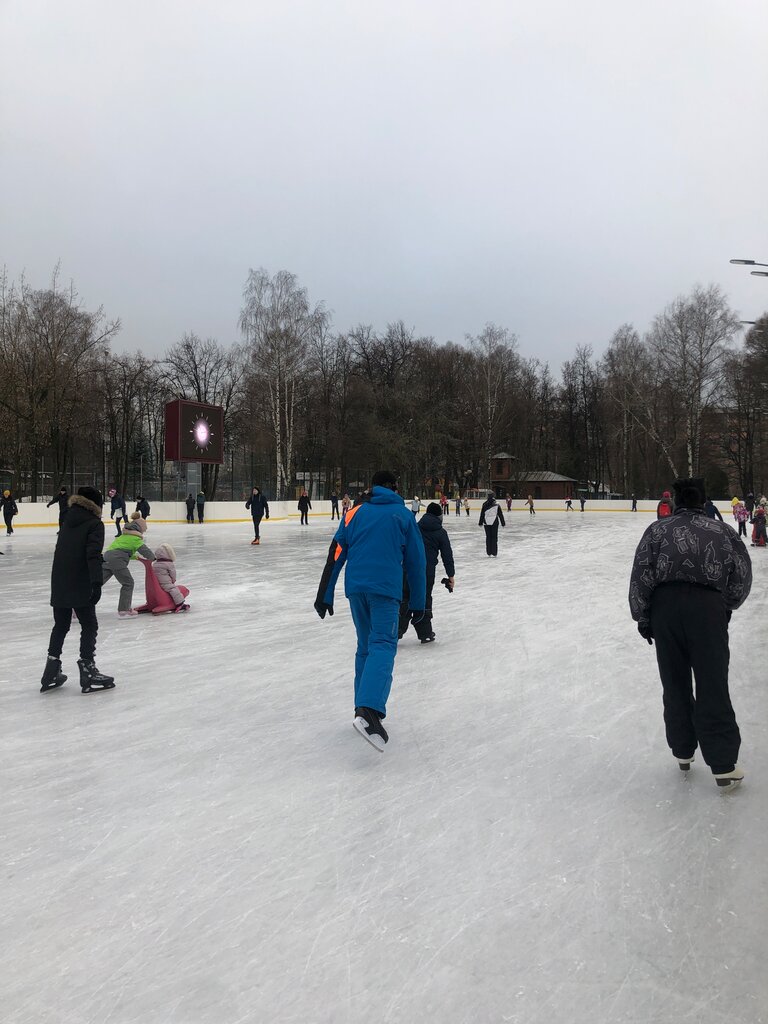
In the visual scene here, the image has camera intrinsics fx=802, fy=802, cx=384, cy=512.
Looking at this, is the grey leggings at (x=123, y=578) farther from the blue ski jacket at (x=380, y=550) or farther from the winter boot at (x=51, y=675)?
the blue ski jacket at (x=380, y=550)

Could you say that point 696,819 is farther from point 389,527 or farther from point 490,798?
point 389,527

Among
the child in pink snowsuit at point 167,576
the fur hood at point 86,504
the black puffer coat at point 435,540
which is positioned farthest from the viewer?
the child in pink snowsuit at point 167,576

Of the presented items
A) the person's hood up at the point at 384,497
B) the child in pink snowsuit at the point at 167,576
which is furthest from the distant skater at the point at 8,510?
the person's hood up at the point at 384,497

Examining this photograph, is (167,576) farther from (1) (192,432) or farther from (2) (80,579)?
(1) (192,432)

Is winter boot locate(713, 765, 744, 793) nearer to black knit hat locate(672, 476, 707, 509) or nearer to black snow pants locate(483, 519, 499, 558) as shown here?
black knit hat locate(672, 476, 707, 509)

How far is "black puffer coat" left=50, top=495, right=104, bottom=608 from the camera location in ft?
18.9

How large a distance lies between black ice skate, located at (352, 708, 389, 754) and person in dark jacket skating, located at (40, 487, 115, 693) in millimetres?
2421

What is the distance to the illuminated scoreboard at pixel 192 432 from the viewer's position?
34781 millimetres

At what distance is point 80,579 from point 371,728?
262 centimetres

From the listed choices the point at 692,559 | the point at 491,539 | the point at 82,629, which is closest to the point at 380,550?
the point at 692,559

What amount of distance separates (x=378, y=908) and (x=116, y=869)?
3.42 feet

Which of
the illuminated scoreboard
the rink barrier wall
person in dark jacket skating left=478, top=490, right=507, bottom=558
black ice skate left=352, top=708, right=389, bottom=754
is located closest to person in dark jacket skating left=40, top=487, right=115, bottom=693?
black ice skate left=352, top=708, right=389, bottom=754

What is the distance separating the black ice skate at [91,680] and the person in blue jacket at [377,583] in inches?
90.3

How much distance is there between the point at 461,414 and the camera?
62969mm
